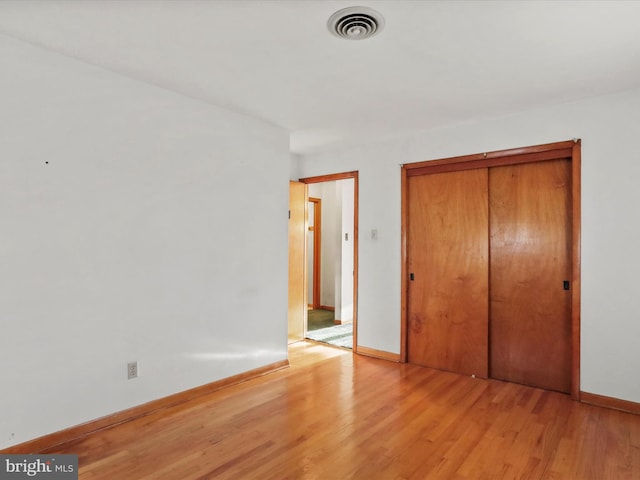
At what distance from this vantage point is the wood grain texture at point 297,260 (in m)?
4.90

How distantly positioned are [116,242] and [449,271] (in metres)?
2.97

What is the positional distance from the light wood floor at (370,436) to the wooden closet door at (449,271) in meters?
0.46

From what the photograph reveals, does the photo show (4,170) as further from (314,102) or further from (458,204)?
(458,204)

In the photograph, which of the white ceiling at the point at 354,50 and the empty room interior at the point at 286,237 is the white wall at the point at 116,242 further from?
the white ceiling at the point at 354,50

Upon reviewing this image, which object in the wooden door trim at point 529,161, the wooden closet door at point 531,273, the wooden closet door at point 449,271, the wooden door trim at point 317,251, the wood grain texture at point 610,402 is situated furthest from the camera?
the wooden door trim at point 317,251

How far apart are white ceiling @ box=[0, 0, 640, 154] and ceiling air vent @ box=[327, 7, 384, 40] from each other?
0.04m

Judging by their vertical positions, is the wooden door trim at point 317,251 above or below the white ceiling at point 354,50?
below

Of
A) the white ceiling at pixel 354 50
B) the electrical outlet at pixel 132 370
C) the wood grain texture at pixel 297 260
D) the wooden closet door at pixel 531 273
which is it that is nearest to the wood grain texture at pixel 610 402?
the wooden closet door at pixel 531 273

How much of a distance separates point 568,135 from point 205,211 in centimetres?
306

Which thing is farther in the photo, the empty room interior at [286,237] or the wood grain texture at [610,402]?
the wood grain texture at [610,402]

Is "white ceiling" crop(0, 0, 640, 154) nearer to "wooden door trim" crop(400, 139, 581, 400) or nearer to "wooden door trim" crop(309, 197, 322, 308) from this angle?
"wooden door trim" crop(400, 139, 581, 400)

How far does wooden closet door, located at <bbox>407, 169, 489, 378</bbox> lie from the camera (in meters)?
3.70

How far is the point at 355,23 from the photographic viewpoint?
6.61 ft

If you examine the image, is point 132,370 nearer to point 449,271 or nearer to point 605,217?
point 449,271
